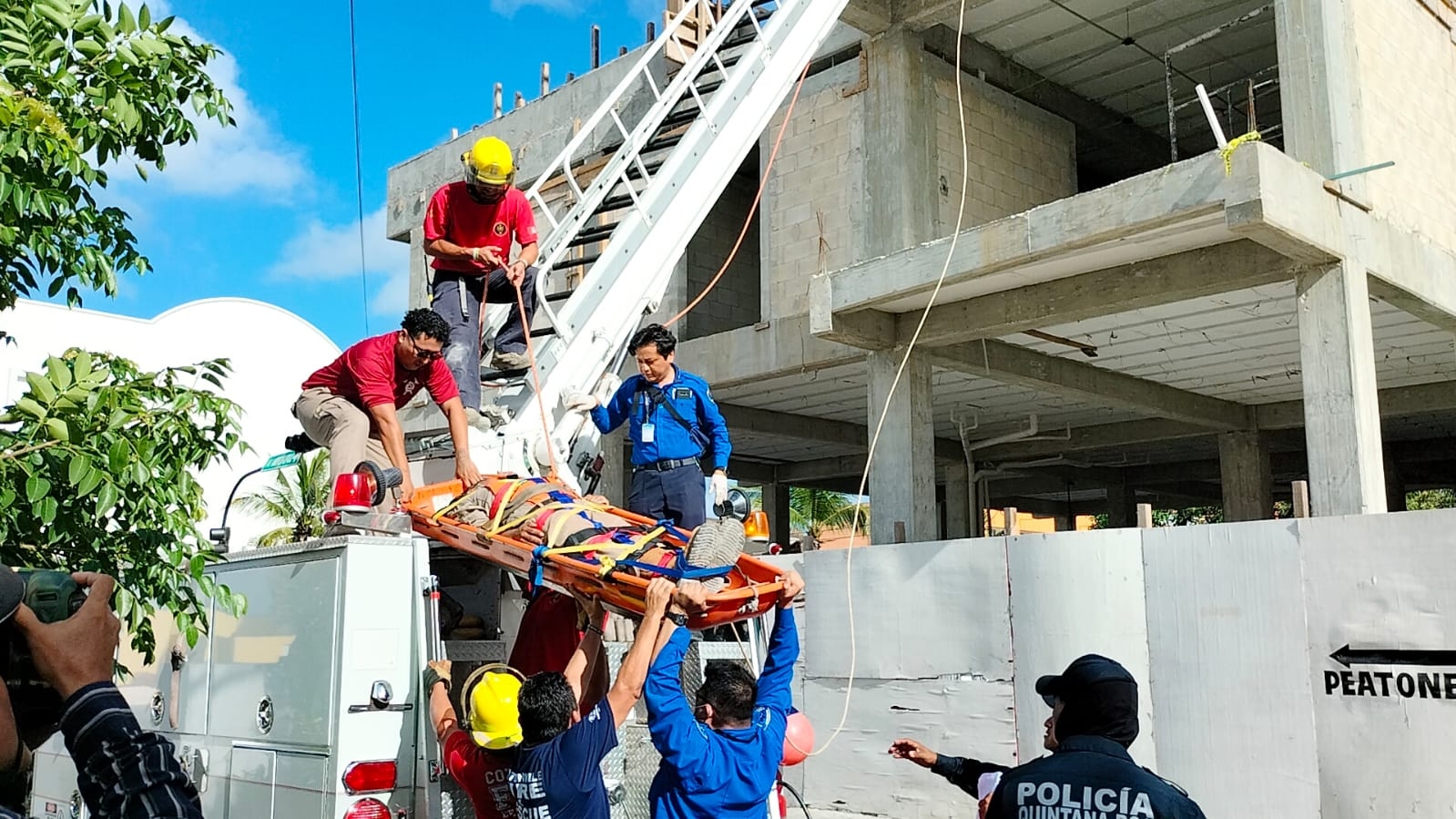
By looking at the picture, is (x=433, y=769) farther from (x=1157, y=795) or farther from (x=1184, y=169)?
(x=1184, y=169)

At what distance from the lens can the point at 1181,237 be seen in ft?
32.9

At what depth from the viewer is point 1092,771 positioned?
2979 mm

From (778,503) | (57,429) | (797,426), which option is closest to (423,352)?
(57,429)

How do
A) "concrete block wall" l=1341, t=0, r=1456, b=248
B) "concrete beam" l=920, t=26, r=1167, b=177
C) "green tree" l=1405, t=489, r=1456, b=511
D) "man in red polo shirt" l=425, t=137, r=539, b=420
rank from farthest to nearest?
"green tree" l=1405, t=489, r=1456, b=511 → "concrete beam" l=920, t=26, r=1167, b=177 → "concrete block wall" l=1341, t=0, r=1456, b=248 → "man in red polo shirt" l=425, t=137, r=539, b=420

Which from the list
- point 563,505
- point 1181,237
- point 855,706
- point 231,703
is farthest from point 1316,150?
point 231,703

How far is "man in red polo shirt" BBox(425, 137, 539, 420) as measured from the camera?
6.95m

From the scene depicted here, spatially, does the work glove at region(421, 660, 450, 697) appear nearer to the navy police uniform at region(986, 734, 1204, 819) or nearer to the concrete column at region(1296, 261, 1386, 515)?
the navy police uniform at region(986, 734, 1204, 819)

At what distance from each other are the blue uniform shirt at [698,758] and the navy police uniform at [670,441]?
7.73 ft

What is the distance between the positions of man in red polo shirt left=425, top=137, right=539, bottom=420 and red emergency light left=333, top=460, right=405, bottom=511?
5.59 feet

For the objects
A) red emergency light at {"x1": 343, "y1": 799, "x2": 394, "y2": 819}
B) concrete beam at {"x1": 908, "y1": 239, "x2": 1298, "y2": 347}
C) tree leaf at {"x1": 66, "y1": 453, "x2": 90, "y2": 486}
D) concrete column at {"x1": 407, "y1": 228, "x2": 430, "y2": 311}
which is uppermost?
concrete column at {"x1": 407, "y1": 228, "x2": 430, "y2": 311}

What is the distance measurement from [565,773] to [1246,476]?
16172 mm

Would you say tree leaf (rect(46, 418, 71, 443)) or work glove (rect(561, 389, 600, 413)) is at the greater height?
work glove (rect(561, 389, 600, 413))

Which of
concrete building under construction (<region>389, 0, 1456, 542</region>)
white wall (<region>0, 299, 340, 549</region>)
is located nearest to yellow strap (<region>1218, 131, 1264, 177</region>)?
concrete building under construction (<region>389, 0, 1456, 542</region>)

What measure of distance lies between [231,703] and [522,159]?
14.2 meters
